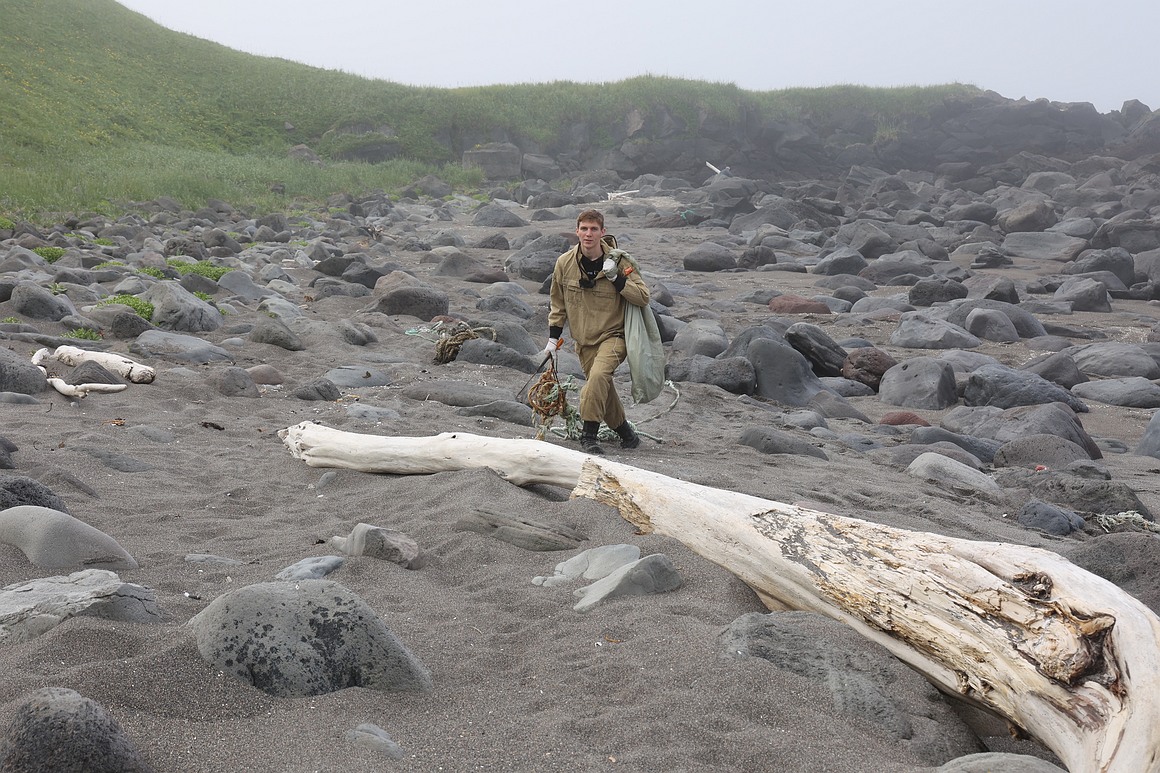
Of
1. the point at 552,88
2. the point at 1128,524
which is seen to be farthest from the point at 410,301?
the point at 552,88

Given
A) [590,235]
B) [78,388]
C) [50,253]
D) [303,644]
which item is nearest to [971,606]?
[303,644]

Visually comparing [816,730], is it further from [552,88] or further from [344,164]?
[552,88]

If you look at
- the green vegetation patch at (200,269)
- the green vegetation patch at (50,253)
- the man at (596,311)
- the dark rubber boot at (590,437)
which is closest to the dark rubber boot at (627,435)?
the man at (596,311)

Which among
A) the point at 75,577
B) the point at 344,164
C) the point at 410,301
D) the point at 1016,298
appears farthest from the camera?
the point at 344,164

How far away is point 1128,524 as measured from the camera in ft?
19.9

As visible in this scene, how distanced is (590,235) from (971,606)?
4.15m

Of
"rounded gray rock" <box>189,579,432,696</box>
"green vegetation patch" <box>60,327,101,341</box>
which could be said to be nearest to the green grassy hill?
"green vegetation patch" <box>60,327,101,341</box>

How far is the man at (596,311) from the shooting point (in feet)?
22.4

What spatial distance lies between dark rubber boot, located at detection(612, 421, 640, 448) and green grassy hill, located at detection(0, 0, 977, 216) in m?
15.9

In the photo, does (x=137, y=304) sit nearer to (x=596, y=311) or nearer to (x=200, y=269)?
(x=200, y=269)

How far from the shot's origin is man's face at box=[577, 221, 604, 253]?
667 centimetres

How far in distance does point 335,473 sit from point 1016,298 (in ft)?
45.6

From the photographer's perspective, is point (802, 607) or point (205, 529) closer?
point (802, 607)

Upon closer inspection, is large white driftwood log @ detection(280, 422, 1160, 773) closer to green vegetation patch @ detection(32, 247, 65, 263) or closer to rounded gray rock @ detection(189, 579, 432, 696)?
rounded gray rock @ detection(189, 579, 432, 696)
